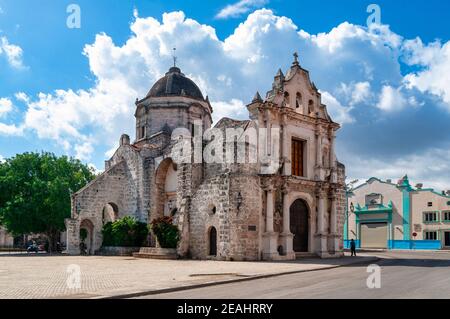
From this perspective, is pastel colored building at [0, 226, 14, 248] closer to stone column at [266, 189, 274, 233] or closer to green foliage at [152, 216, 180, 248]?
green foliage at [152, 216, 180, 248]

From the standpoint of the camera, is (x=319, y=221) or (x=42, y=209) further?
(x=42, y=209)

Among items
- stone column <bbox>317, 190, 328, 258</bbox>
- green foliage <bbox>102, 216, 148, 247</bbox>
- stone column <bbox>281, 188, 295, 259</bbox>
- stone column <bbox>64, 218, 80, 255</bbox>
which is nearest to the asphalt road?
stone column <bbox>281, 188, 295, 259</bbox>

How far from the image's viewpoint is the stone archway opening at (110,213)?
35.8 meters

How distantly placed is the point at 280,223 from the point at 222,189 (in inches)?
150

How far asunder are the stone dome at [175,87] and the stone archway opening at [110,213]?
939cm

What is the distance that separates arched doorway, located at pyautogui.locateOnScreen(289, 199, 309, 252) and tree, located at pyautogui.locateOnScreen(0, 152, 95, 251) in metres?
18.2

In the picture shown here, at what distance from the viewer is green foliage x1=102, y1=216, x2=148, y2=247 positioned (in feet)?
104

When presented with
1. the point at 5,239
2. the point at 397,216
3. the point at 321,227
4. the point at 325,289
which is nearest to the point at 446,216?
the point at 397,216

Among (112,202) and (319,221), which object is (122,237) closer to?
(112,202)

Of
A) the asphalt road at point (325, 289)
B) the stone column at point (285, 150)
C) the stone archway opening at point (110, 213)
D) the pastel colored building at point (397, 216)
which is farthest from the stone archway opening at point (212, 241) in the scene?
the pastel colored building at point (397, 216)

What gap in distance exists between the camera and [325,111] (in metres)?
30.7

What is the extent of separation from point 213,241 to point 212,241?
0.08 m

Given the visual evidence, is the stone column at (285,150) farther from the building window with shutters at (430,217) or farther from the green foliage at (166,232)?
the building window with shutters at (430,217)
